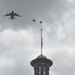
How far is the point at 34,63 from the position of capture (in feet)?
620

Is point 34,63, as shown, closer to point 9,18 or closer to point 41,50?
point 41,50

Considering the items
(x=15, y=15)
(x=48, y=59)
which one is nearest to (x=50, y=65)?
(x=48, y=59)

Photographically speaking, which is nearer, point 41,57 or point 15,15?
point 15,15

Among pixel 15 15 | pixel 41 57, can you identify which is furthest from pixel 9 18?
pixel 41 57

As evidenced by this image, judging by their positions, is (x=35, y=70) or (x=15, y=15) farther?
(x=35, y=70)

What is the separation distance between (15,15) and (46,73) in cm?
3972

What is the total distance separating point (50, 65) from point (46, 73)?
4.67m

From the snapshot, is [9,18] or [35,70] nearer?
[9,18]

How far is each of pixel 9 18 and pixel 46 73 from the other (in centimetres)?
4337

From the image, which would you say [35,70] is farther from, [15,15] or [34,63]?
[15,15]

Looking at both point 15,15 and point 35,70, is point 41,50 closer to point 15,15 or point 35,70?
point 35,70

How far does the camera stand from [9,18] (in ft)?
490

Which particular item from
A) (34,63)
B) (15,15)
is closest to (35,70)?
(34,63)

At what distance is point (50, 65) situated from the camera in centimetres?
19062
